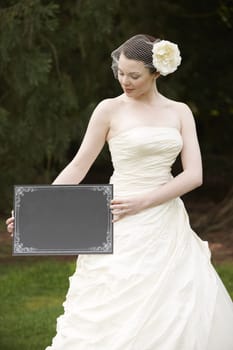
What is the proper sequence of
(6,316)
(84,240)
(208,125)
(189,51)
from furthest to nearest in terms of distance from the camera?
(208,125) < (189,51) < (6,316) < (84,240)

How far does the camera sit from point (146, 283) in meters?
5.31

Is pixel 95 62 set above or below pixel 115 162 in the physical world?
above

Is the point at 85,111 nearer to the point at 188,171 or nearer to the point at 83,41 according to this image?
the point at 83,41

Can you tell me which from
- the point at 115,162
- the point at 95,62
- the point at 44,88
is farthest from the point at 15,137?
the point at 115,162

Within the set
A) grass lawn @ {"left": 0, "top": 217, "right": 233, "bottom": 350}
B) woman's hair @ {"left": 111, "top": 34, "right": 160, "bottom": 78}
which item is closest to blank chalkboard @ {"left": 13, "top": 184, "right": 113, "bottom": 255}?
woman's hair @ {"left": 111, "top": 34, "right": 160, "bottom": 78}

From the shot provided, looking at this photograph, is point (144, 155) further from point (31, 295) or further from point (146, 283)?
point (31, 295)

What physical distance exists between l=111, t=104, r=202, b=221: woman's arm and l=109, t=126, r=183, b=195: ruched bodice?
0.06m

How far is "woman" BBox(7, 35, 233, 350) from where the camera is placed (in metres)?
5.22

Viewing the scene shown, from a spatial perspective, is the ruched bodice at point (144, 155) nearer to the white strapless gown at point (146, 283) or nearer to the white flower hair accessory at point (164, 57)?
the white strapless gown at point (146, 283)

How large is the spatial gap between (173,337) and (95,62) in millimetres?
8114

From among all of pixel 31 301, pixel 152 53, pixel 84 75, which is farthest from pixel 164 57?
pixel 84 75

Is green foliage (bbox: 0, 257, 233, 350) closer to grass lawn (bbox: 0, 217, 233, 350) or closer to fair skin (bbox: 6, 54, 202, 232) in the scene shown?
grass lawn (bbox: 0, 217, 233, 350)

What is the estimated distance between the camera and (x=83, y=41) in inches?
461

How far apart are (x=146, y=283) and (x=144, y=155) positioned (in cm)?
63
